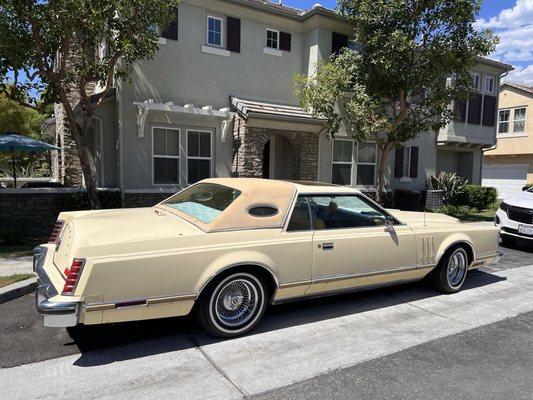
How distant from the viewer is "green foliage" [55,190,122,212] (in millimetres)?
9570

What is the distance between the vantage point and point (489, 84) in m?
18.3

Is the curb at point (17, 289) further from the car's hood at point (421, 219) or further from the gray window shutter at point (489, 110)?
the gray window shutter at point (489, 110)

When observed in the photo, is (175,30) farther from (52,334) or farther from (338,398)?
(338,398)

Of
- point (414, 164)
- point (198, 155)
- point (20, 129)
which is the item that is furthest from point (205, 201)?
point (20, 129)

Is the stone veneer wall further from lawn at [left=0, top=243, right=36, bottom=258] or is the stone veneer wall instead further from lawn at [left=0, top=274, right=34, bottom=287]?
lawn at [left=0, top=274, right=34, bottom=287]

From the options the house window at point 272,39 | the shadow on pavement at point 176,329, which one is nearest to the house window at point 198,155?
the house window at point 272,39

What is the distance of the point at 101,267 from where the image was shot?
3.38m

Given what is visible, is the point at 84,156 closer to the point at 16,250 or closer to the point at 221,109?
the point at 16,250

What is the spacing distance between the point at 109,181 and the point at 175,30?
4500mm

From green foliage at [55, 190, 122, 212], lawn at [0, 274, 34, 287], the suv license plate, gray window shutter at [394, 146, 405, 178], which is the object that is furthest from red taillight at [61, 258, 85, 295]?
gray window shutter at [394, 146, 405, 178]

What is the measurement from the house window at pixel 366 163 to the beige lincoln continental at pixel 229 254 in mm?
8771

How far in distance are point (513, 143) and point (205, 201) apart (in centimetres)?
2572

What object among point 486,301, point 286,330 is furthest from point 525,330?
point 286,330

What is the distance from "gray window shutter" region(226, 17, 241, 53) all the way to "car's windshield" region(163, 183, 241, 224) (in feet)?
25.6
